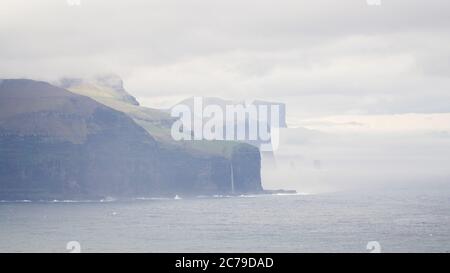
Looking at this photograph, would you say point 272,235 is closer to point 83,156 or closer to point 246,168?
point 83,156

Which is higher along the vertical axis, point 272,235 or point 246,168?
point 246,168

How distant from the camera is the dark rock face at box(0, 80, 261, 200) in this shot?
9850 centimetres

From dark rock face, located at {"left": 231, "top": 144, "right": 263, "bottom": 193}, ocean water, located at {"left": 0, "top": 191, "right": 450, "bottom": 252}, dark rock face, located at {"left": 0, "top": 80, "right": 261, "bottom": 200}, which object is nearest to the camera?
ocean water, located at {"left": 0, "top": 191, "right": 450, "bottom": 252}

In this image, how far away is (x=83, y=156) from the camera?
106 metres

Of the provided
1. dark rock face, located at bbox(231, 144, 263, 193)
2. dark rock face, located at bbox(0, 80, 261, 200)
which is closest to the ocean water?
dark rock face, located at bbox(0, 80, 261, 200)

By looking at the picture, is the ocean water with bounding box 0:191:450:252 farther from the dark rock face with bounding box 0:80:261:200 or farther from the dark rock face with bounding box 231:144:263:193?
the dark rock face with bounding box 231:144:263:193

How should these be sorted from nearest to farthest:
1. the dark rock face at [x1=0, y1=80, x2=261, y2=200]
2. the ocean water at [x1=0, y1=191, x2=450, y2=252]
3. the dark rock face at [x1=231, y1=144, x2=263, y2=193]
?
the ocean water at [x1=0, y1=191, x2=450, y2=252]
the dark rock face at [x1=0, y1=80, x2=261, y2=200]
the dark rock face at [x1=231, y1=144, x2=263, y2=193]

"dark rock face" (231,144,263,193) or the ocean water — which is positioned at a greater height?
"dark rock face" (231,144,263,193)

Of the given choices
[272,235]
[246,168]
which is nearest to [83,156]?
[246,168]

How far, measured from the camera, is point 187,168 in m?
107

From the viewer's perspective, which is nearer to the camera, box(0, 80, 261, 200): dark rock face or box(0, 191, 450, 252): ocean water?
box(0, 191, 450, 252): ocean water
